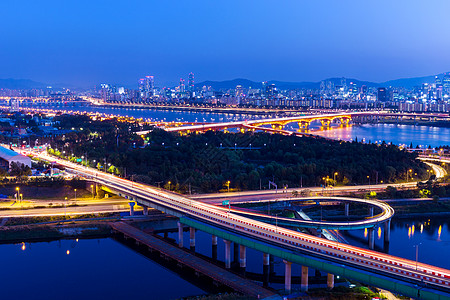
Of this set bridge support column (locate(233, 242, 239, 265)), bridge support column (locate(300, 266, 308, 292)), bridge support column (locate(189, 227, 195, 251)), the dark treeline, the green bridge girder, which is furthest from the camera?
the dark treeline

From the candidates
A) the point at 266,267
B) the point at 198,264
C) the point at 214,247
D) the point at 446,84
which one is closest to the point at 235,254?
the point at 214,247

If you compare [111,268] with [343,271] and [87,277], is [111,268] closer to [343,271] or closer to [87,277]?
[87,277]

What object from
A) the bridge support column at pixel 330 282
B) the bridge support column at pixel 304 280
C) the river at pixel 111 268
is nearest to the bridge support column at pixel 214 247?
the river at pixel 111 268

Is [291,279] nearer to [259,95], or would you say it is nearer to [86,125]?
[86,125]

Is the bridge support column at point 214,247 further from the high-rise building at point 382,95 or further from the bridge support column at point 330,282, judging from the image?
the high-rise building at point 382,95

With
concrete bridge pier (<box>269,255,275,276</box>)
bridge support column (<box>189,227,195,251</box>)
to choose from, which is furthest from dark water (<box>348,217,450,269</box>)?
bridge support column (<box>189,227,195,251</box>)

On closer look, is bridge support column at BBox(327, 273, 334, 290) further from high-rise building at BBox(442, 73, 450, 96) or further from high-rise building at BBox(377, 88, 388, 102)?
high-rise building at BBox(442, 73, 450, 96)

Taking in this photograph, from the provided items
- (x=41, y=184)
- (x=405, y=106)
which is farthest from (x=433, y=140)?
(x=405, y=106)
